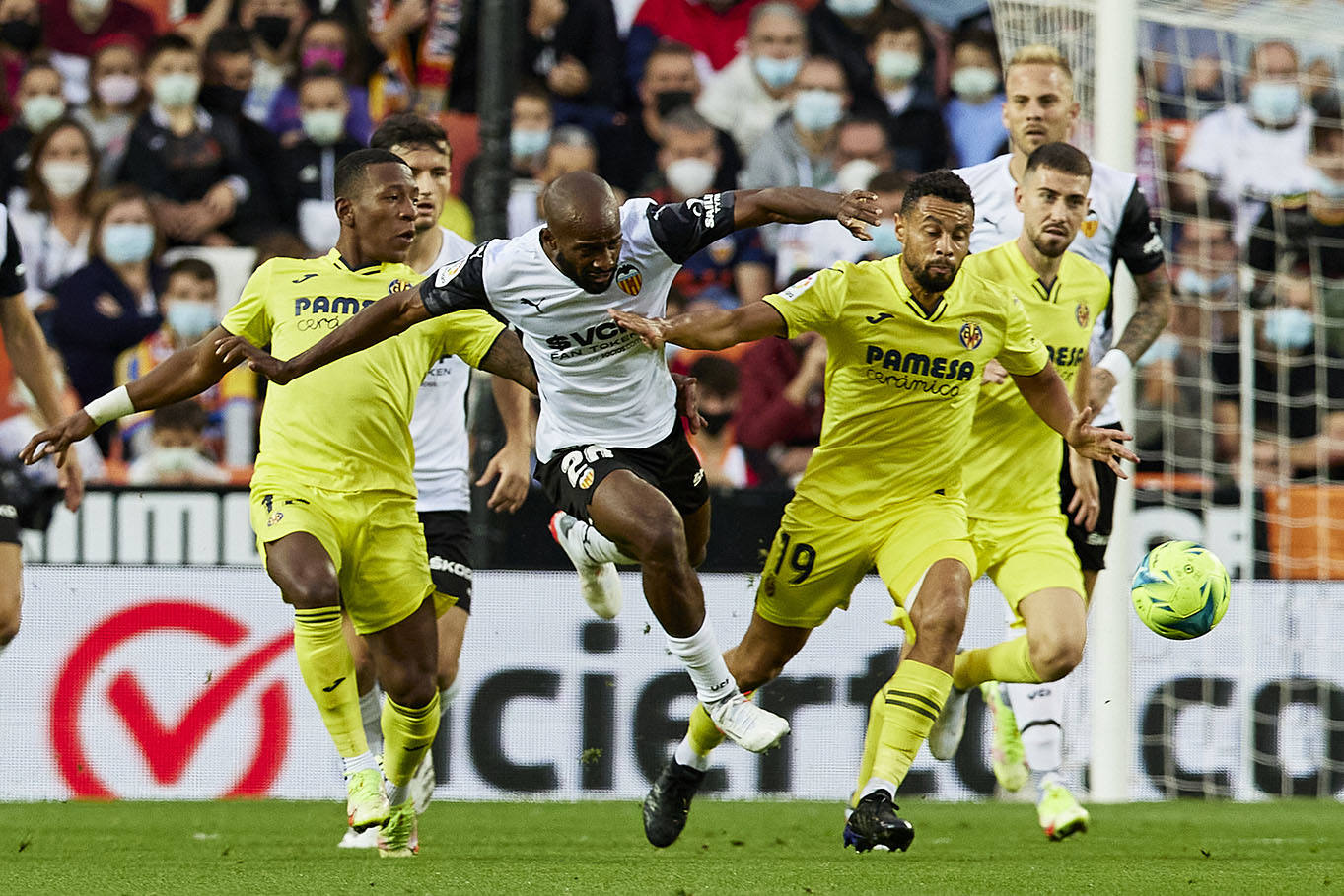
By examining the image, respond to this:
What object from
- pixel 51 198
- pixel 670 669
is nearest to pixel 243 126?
pixel 51 198

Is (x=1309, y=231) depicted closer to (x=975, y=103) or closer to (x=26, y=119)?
(x=975, y=103)

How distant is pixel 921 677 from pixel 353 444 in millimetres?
→ 2221

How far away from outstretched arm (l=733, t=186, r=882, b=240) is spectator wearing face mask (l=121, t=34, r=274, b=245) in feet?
21.9

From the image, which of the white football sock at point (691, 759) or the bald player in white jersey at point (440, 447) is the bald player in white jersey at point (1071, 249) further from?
the bald player in white jersey at point (440, 447)

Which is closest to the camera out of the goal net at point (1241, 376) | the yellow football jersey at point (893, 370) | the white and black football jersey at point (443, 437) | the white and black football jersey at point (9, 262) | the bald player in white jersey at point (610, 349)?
the bald player in white jersey at point (610, 349)

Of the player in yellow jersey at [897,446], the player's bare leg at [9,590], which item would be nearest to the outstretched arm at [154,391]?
the player's bare leg at [9,590]

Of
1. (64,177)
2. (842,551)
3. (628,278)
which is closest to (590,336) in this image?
(628,278)

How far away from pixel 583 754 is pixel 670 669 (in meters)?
0.65

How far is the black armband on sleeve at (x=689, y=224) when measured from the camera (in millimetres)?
6070

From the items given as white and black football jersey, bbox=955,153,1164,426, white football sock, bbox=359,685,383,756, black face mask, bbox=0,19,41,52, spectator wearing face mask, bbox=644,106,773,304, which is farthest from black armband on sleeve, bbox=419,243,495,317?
black face mask, bbox=0,19,41,52

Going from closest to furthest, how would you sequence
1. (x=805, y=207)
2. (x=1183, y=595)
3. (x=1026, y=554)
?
(x=805, y=207) → (x=1183, y=595) → (x=1026, y=554)

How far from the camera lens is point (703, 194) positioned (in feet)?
40.7

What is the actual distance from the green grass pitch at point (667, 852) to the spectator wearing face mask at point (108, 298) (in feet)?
10.7

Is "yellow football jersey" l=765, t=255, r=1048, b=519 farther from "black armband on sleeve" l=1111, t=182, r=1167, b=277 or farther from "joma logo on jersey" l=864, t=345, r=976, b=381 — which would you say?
"black armband on sleeve" l=1111, t=182, r=1167, b=277
